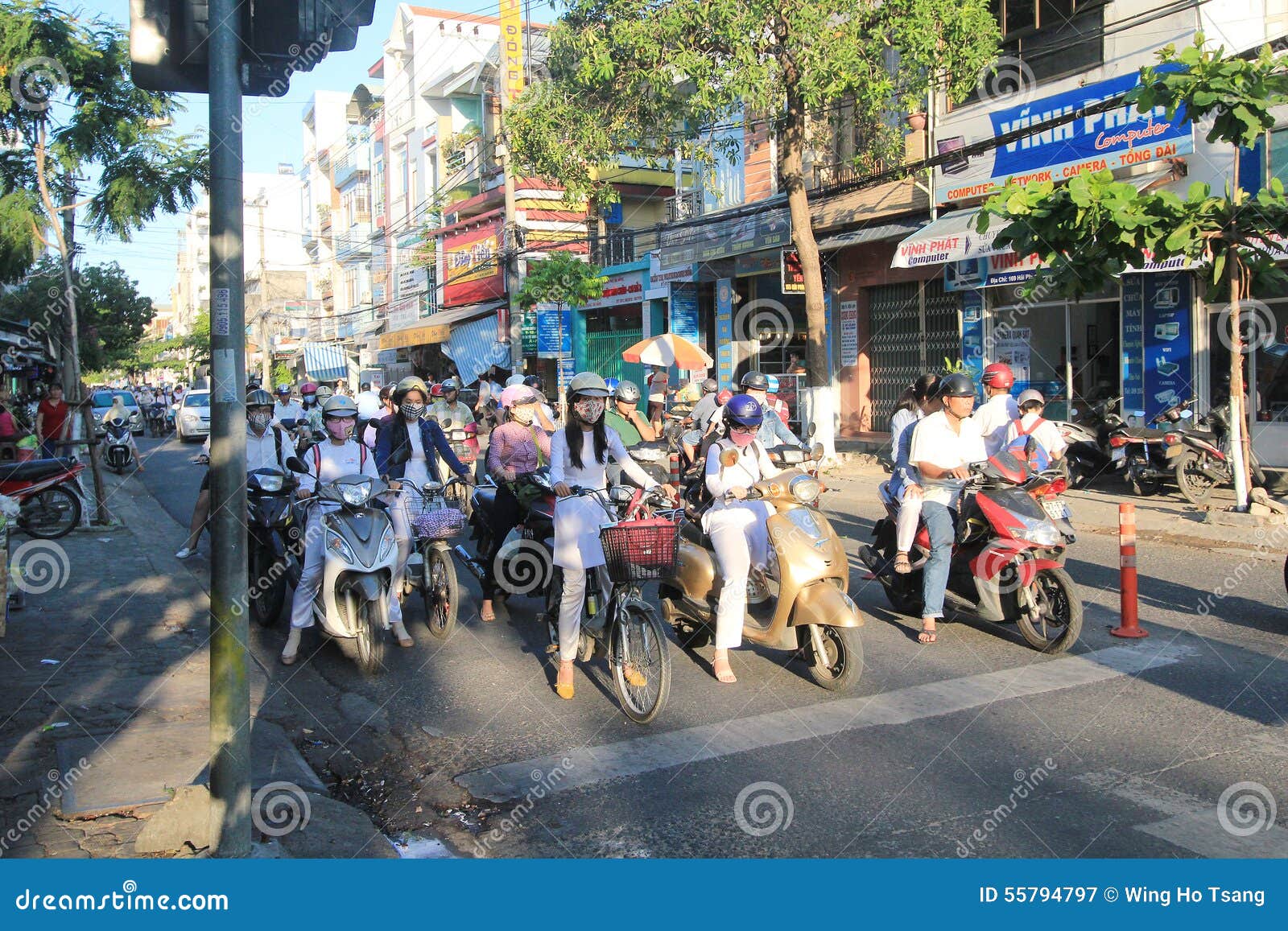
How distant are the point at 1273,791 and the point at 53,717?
595 centimetres

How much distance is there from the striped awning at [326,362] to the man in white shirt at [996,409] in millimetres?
47294

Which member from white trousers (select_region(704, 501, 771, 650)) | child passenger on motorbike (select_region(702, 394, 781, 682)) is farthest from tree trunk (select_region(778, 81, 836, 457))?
white trousers (select_region(704, 501, 771, 650))

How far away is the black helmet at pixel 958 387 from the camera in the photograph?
280 inches

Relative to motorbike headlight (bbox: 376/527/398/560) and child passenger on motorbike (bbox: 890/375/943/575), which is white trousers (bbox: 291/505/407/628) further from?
child passenger on motorbike (bbox: 890/375/943/575)

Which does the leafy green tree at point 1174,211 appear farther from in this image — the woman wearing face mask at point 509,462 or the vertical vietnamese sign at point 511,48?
the vertical vietnamese sign at point 511,48

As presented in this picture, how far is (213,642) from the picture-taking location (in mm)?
3680

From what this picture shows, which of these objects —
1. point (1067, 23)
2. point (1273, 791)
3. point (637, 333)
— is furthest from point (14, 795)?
point (637, 333)

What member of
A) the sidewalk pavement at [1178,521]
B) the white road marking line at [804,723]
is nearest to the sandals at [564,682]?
the white road marking line at [804,723]

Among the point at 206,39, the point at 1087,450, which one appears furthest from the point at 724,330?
the point at 206,39

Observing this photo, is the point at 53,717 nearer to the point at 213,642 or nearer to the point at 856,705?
the point at 213,642

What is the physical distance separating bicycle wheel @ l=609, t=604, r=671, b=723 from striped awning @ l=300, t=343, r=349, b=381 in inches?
1949

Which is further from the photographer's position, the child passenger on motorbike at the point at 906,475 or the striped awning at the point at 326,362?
the striped awning at the point at 326,362

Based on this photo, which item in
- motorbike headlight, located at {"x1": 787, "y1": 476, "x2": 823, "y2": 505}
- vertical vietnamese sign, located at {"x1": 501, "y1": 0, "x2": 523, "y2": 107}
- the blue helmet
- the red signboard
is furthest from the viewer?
the red signboard

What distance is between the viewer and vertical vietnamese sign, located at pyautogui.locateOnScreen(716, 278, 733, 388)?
25.0 m
